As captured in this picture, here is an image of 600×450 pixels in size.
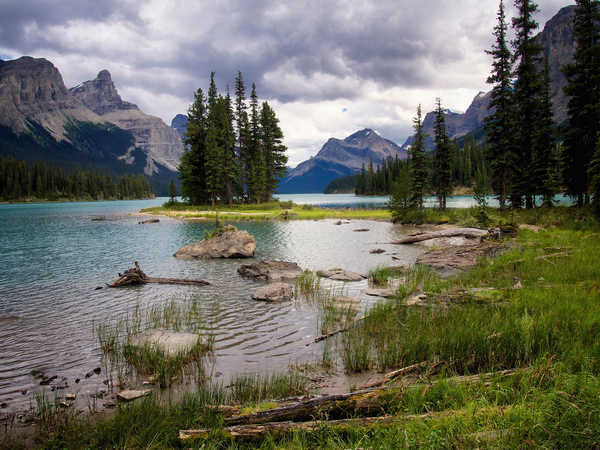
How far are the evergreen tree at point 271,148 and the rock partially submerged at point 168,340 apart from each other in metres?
58.5

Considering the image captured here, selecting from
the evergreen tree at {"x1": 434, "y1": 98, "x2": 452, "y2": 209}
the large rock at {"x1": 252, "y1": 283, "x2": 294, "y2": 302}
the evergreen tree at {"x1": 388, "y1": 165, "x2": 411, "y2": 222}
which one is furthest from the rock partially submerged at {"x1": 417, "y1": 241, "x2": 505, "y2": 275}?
the evergreen tree at {"x1": 434, "y1": 98, "x2": 452, "y2": 209}

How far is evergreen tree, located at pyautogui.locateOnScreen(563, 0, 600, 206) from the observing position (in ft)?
88.9

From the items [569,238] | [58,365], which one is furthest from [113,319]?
[569,238]

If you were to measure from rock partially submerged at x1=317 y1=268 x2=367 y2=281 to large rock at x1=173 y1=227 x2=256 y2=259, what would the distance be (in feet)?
23.7

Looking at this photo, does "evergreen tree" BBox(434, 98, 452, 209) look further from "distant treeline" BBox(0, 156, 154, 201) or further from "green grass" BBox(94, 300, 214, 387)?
"distant treeline" BBox(0, 156, 154, 201)

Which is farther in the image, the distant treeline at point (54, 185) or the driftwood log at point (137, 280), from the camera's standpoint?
the distant treeline at point (54, 185)

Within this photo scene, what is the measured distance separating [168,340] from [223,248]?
13.8 metres

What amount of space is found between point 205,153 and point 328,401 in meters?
61.4

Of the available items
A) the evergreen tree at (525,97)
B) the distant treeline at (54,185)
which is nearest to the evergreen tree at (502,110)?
the evergreen tree at (525,97)

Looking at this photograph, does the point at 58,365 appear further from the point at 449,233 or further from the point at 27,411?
the point at 449,233

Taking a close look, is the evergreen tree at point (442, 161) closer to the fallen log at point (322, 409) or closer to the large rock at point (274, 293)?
the large rock at point (274, 293)

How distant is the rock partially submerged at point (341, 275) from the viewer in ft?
47.6

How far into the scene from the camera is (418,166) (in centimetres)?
4438

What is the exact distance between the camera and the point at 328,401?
3984 millimetres
